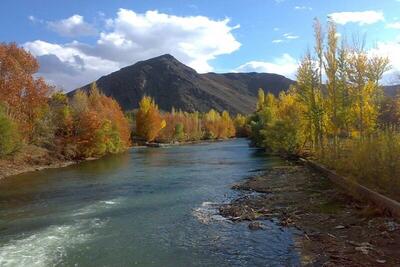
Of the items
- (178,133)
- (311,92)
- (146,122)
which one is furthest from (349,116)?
(178,133)

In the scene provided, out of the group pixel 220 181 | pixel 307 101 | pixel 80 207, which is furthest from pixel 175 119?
pixel 80 207

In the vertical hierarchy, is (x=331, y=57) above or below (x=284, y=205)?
above

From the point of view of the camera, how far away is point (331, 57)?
124ft

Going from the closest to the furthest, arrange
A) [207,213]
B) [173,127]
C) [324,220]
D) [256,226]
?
1. [256,226]
2. [324,220]
3. [207,213]
4. [173,127]

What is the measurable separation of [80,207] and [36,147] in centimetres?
3296

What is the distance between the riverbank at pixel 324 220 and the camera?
499 inches

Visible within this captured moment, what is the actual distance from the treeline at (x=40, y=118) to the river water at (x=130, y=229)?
1916cm

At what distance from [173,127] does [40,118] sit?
76.9 metres

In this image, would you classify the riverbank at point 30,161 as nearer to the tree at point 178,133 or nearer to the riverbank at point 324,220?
the riverbank at point 324,220

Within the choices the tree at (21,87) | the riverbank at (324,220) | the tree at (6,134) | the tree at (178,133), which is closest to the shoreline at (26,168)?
the tree at (6,134)

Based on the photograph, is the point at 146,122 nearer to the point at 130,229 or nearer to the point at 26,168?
the point at 26,168

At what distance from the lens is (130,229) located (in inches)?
693

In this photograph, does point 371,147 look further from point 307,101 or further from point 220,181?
point 307,101

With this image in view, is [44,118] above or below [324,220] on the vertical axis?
above
